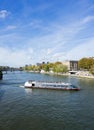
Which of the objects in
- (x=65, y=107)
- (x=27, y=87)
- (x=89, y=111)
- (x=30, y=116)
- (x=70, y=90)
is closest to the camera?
(x=30, y=116)

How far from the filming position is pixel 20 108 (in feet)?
177

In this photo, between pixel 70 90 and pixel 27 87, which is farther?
pixel 27 87

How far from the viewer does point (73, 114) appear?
4834 centimetres

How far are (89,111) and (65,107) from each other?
6728 millimetres

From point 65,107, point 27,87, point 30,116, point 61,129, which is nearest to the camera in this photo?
point 61,129

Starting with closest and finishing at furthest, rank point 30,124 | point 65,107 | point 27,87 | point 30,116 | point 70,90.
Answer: point 30,124
point 30,116
point 65,107
point 70,90
point 27,87

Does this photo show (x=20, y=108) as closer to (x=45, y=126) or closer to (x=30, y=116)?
(x=30, y=116)

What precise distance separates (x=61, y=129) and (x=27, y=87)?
205ft

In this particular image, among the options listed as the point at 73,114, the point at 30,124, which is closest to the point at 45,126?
the point at 30,124

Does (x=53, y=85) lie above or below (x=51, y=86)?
above

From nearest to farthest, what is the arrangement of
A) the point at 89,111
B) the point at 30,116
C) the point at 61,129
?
the point at 61,129 < the point at 30,116 < the point at 89,111

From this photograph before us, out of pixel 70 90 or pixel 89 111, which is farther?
pixel 70 90

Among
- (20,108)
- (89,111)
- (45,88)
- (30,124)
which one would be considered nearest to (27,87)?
(45,88)

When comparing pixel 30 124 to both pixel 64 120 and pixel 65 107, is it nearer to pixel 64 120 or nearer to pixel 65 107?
pixel 64 120
